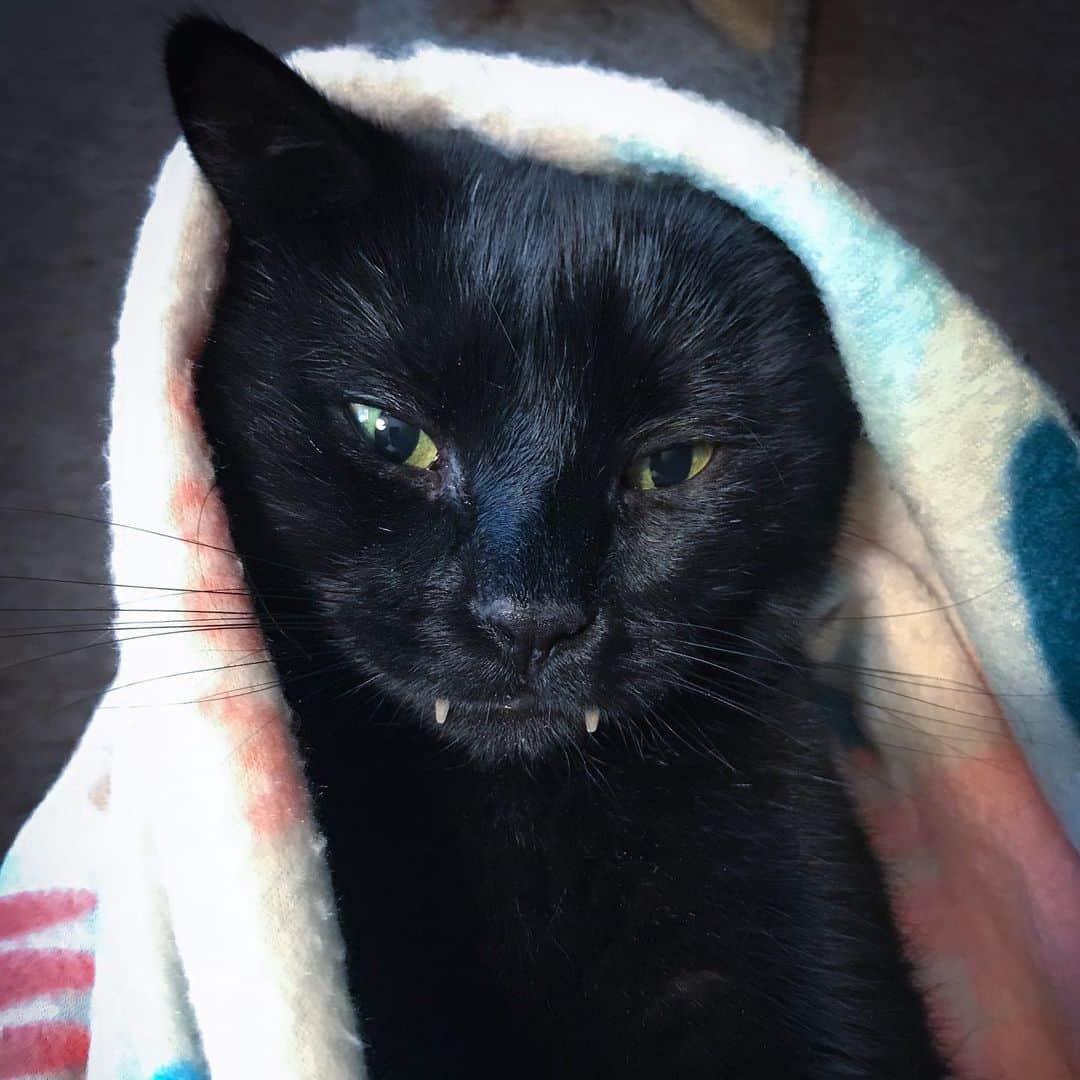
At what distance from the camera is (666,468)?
2.51 ft

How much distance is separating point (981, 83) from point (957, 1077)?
1294 mm

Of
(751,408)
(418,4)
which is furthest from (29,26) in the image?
(751,408)

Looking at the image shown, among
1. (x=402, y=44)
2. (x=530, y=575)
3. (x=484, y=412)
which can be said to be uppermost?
(x=402, y=44)

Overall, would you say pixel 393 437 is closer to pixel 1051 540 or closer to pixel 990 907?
pixel 1051 540

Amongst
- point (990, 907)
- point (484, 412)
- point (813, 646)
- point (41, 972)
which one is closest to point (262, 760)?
point (484, 412)

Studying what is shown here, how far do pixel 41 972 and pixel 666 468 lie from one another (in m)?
0.62

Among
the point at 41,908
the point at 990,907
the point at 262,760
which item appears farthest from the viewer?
the point at 990,907

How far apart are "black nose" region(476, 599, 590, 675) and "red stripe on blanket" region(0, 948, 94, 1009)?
0.47m

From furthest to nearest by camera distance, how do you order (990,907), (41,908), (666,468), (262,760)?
1. (990,907)
2. (41,908)
3. (666,468)
4. (262,760)

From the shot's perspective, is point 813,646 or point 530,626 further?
point 813,646

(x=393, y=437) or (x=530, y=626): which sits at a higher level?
(x=393, y=437)

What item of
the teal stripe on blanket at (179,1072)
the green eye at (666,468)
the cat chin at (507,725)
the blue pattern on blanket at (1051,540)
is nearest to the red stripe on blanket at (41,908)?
the teal stripe on blanket at (179,1072)

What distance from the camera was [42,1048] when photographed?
0.83 m

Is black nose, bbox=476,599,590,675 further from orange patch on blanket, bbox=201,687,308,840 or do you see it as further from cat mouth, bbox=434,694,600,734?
orange patch on blanket, bbox=201,687,308,840
